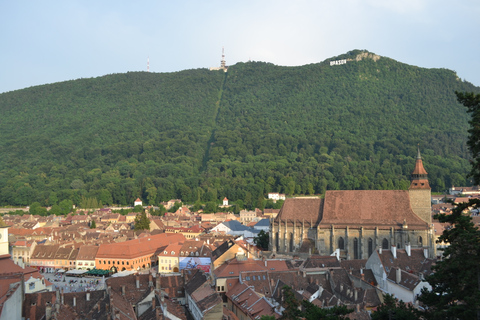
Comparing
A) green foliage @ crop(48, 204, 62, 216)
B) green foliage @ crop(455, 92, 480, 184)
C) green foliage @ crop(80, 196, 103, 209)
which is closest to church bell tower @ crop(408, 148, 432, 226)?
green foliage @ crop(455, 92, 480, 184)

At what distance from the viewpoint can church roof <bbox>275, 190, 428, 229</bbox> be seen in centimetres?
5588

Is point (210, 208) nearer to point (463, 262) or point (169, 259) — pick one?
point (169, 259)

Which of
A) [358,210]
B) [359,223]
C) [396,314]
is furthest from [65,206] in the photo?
[396,314]

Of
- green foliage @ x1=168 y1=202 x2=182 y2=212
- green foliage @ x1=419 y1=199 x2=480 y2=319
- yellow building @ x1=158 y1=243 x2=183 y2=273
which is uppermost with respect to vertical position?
green foliage @ x1=419 y1=199 x2=480 y2=319

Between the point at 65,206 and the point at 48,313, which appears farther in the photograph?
the point at 65,206

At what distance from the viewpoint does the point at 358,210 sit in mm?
58188

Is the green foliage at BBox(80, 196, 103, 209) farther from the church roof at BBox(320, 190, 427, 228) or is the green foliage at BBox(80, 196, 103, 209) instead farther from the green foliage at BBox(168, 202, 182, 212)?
the church roof at BBox(320, 190, 427, 228)

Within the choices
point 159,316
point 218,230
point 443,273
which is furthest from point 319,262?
point 218,230

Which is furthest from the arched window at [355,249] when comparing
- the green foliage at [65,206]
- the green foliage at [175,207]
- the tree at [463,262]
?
the green foliage at [65,206]

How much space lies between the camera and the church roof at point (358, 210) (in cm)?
5588

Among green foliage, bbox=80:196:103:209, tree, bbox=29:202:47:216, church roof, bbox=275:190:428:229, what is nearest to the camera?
church roof, bbox=275:190:428:229

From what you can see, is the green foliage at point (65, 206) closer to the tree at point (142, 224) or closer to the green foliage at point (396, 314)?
the tree at point (142, 224)

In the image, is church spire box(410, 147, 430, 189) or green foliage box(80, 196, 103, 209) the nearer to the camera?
church spire box(410, 147, 430, 189)

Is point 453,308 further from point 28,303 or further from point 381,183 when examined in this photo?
point 381,183
